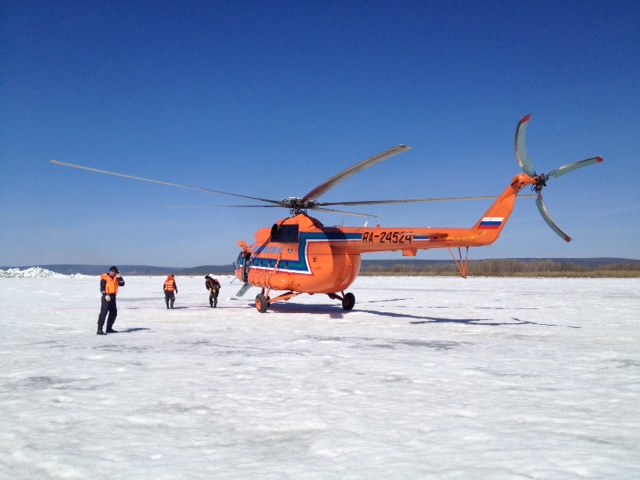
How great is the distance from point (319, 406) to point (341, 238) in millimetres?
11312

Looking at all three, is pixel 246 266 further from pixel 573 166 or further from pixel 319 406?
pixel 319 406

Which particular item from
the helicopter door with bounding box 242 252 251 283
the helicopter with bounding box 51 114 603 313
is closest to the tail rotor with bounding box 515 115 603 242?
the helicopter with bounding box 51 114 603 313

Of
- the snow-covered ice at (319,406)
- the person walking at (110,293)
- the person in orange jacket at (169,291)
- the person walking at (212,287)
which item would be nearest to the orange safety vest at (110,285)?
the person walking at (110,293)

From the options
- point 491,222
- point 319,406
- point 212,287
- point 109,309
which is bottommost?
point 319,406

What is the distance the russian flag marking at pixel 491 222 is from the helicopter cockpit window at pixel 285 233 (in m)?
6.78

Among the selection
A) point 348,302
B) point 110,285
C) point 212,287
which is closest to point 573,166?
point 348,302

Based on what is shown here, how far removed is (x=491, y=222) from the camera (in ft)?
46.6

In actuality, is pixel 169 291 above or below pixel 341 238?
below

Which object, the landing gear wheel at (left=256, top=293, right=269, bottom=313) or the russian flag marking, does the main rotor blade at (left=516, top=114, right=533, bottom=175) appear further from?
the landing gear wheel at (left=256, top=293, right=269, bottom=313)

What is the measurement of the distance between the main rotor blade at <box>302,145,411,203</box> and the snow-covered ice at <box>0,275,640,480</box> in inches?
182

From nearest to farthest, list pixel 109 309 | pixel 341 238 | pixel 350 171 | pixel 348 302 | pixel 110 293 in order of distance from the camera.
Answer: pixel 110 293, pixel 109 309, pixel 350 171, pixel 341 238, pixel 348 302

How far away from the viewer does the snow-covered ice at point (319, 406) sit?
404 centimetres

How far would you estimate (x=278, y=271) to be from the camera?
18.5 meters

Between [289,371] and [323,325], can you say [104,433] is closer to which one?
[289,371]
